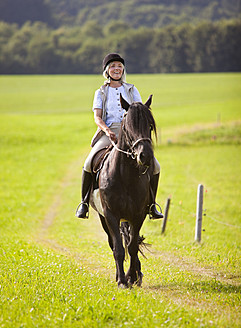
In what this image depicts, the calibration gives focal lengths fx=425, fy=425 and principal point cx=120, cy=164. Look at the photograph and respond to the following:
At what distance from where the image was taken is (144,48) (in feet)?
393

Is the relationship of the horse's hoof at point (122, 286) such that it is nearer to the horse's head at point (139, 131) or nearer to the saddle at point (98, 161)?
the saddle at point (98, 161)

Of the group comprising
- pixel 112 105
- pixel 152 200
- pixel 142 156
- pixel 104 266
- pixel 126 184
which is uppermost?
pixel 112 105

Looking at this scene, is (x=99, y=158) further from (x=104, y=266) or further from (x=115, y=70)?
(x=104, y=266)

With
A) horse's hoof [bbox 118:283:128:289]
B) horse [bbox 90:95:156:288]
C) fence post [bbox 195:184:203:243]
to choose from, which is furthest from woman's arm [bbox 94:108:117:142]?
fence post [bbox 195:184:203:243]

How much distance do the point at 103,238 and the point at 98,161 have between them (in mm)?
7861

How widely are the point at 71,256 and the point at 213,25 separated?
122m

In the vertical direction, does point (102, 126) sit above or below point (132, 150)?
above

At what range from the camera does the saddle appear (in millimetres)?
→ 8539

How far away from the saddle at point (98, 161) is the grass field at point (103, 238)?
206 centimetres

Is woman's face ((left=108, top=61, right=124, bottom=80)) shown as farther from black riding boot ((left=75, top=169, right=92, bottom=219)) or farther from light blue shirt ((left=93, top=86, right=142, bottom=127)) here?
black riding boot ((left=75, top=169, right=92, bottom=219))

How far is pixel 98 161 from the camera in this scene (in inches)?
343

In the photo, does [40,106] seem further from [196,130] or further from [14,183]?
[14,183]

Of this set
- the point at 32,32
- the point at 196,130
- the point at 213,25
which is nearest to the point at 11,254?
the point at 196,130

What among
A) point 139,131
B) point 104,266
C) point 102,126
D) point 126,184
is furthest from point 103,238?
point 139,131
